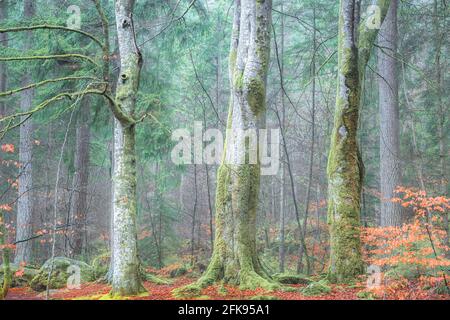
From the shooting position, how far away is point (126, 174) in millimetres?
7934

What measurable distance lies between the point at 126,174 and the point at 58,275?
515 cm

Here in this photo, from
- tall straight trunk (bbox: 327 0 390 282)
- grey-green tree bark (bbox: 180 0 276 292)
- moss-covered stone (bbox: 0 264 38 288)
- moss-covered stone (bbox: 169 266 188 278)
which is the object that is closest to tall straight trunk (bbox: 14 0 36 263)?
moss-covered stone (bbox: 0 264 38 288)

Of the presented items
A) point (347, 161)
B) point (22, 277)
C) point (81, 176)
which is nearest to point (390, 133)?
point (347, 161)

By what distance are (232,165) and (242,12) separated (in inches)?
130

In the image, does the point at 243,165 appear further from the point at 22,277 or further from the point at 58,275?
the point at 22,277

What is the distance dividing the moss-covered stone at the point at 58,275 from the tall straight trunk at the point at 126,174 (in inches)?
151

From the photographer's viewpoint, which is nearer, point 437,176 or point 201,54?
point 437,176

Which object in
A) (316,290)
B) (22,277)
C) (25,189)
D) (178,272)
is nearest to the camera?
(316,290)

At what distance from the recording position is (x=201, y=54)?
17.3 m

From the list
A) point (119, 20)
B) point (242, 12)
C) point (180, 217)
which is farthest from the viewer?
point (180, 217)

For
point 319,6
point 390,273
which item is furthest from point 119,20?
point 319,6

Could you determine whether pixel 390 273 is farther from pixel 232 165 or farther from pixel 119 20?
pixel 119 20

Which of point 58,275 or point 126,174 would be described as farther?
point 58,275
